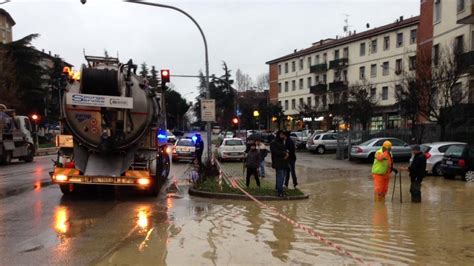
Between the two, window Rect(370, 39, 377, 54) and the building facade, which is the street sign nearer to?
the building facade

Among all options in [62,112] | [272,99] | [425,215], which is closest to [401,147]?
[425,215]

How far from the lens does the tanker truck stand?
40.2 ft

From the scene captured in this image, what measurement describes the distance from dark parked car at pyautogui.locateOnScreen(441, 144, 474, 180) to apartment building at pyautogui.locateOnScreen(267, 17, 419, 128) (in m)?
26.0

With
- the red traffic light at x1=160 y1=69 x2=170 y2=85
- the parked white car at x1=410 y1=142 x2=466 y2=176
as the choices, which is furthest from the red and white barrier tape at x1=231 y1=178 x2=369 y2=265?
the parked white car at x1=410 y1=142 x2=466 y2=176

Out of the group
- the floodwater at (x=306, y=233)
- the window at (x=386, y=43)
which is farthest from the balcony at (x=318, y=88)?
the floodwater at (x=306, y=233)

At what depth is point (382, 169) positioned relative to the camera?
41.8 ft

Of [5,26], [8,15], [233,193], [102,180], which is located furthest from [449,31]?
[8,15]

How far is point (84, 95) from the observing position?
12094mm

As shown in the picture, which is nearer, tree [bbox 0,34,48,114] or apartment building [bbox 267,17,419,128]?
apartment building [bbox 267,17,419,128]

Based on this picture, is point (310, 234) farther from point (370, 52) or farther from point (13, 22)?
point (13, 22)

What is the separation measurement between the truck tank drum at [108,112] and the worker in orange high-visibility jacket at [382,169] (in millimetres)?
6201

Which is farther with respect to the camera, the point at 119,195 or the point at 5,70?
the point at 5,70

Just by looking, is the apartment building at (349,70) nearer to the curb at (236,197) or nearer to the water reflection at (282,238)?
the curb at (236,197)

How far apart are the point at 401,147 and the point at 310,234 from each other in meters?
20.9
